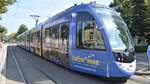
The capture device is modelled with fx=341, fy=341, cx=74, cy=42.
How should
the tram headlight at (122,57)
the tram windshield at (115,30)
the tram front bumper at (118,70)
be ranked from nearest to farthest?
the tram front bumper at (118,70) → the tram headlight at (122,57) → the tram windshield at (115,30)

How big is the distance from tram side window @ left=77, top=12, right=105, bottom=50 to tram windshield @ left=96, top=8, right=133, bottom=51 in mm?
375

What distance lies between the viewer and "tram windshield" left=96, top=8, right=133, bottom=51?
44.1ft

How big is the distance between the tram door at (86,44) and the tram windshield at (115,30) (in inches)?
14.6

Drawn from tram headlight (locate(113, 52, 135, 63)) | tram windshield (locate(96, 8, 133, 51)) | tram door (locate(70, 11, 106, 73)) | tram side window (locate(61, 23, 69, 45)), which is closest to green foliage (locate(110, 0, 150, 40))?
tram side window (locate(61, 23, 69, 45))

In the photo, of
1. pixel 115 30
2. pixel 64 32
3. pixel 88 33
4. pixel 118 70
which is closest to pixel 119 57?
pixel 118 70

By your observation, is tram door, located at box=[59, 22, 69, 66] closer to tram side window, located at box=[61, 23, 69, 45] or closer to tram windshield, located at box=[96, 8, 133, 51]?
tram side window, located at box=[61, 23, 69, 45]

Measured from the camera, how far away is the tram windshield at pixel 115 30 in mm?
13430

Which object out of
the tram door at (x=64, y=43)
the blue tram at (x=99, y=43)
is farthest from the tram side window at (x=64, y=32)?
the blue tram at (x=99, y=43)

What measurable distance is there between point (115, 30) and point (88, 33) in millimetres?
1348

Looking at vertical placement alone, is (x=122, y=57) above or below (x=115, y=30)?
below

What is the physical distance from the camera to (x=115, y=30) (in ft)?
45.2

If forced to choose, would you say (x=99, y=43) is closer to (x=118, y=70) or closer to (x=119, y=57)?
(x=119, y=57)

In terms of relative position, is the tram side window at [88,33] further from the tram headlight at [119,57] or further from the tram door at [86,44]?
the tram headlight at [119,57]

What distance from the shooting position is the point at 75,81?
14.5 metres
